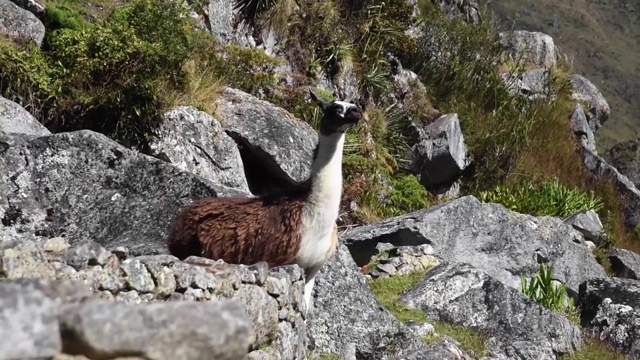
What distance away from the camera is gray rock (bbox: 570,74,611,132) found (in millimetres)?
28062

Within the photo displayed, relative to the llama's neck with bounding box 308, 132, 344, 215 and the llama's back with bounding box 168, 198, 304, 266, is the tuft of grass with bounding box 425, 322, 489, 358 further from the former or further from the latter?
the llama's back with bounding box 168, 198, 304, 266

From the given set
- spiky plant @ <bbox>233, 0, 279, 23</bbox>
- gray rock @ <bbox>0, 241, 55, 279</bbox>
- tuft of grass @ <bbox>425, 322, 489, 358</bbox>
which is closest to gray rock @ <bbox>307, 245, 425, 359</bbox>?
tuft of grass @ <bbox>425, 322, 489, 358</bbox>

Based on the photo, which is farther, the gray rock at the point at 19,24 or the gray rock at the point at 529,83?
the gray rock at the point at 529,83

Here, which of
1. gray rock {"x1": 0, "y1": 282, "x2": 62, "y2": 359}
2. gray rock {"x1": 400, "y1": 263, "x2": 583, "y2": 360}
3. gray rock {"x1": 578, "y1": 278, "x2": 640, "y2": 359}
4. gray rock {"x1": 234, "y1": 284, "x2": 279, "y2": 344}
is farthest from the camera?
gray rock {"x1": 578, "y1": 278, "x2": 640, "y2": 359}

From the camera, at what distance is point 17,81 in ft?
39.8

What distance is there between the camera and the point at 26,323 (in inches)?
79.4

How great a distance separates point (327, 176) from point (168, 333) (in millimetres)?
4892

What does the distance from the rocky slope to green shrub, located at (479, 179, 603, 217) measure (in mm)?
750

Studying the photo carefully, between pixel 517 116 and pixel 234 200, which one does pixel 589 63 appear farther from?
pixel 234 200

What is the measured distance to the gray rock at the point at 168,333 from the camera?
7.26ft

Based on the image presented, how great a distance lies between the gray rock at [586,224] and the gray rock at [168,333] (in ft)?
56.0

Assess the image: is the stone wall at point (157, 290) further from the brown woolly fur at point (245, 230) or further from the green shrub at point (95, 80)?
the green shrub at point (95, 80)

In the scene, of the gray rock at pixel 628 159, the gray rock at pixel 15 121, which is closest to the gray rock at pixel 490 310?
the gray rock at pixel 15 121

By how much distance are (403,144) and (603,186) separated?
6.12 meters
